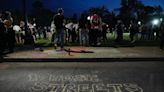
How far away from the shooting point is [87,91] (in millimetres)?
8609

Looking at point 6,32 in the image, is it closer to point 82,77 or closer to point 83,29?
point 83,29

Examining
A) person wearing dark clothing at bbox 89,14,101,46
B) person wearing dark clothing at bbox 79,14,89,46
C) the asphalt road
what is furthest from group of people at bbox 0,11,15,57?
person wearing dark clothing at bbox 89,14,101,46

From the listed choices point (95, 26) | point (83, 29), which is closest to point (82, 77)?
point (95, 26)

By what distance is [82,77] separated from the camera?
10453mm

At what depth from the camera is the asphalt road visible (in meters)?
8.98

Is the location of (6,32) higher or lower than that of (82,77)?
higher

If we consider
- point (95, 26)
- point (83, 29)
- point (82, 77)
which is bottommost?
point (82, 77)

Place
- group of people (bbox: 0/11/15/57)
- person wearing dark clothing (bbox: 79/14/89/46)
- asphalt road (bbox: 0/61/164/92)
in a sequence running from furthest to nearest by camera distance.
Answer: person wearing dark clothing (bbox: 79/14/89/46), group of people (bbox: 0/11/15/57), asphalt road (bbox: 0/61/164/92)

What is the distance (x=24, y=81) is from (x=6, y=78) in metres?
0.79

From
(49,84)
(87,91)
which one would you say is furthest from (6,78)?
(87,91)

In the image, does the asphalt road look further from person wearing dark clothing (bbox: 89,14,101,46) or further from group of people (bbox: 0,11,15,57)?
person wearing dark clothing (bbox: 89,14,101,46)

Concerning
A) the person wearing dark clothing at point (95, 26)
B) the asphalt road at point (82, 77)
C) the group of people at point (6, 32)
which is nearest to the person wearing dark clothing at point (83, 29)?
the person wearing dark clothing at point (95, 26)

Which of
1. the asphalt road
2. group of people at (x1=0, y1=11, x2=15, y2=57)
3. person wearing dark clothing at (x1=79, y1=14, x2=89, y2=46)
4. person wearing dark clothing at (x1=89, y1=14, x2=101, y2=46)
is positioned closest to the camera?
the asphalt road

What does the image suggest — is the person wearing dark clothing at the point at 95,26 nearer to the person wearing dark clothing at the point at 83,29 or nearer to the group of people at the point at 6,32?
the person wearing dark clothing at the point at 83,29
